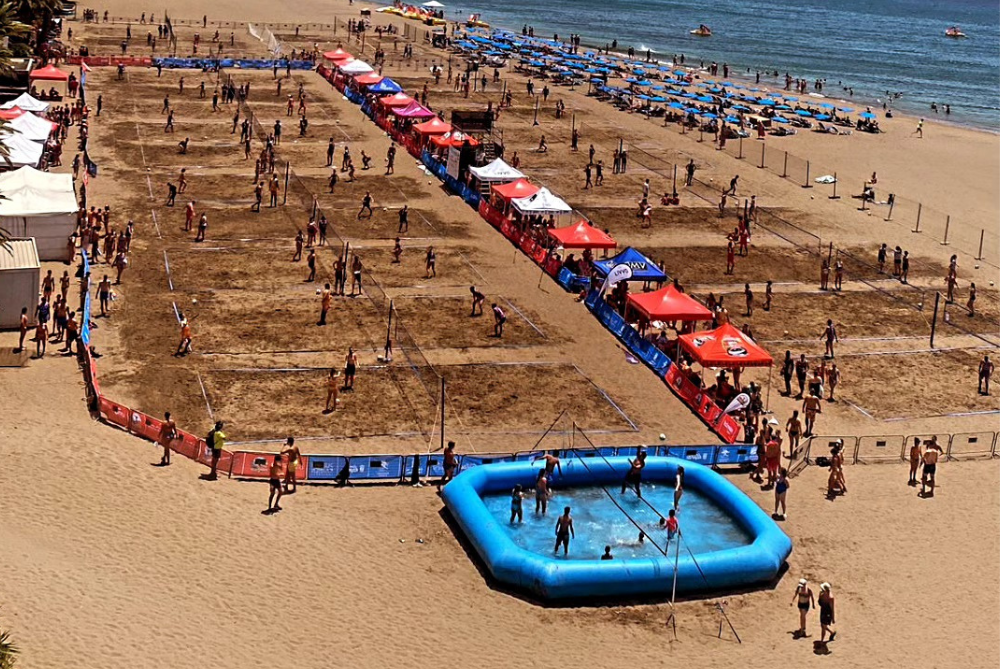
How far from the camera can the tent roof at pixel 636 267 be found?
3819 cm

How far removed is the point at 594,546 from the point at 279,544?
5781 mm

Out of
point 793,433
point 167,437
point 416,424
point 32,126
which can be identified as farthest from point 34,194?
point 793,433

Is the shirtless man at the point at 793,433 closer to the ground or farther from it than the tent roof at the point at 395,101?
closer to the ground

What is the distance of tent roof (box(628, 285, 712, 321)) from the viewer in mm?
34969

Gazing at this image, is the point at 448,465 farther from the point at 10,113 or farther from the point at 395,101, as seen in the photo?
the point at 395,101

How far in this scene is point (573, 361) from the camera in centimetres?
3459

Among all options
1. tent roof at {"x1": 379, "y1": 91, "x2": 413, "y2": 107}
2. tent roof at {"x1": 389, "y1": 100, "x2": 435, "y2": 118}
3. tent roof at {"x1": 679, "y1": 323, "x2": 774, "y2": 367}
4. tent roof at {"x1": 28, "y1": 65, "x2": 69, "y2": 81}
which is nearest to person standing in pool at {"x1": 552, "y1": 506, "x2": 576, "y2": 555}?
tent roof at {"x1": 679, "y1": 323, "x2": 774, "y2": 367}

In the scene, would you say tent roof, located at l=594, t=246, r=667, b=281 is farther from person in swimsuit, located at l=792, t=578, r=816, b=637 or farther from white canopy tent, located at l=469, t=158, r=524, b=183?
person in swimsuit, located at l=792, t=578, r=816, b=637

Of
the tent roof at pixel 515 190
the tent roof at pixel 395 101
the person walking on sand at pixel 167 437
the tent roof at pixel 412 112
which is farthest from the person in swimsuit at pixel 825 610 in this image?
the tent roof at pixel 395 101

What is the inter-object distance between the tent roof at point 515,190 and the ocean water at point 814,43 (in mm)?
50889

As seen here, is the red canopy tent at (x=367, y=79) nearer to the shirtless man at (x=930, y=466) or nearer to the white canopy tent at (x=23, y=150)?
the white canopy tent at (x=23, y=150)

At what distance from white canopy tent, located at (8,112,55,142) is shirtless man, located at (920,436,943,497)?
111ft

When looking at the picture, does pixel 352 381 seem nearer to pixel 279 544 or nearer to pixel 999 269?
pixel 279 544

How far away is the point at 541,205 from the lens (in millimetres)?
45188
